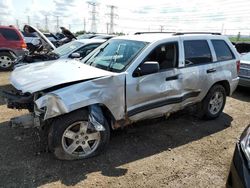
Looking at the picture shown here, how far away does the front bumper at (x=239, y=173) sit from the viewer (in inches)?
80.7

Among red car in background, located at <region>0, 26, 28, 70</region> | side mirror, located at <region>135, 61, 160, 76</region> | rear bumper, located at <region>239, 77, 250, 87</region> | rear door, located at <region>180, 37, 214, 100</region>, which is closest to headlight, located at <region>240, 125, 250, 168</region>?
side mirror, located at <region>135, 61, 160, 76</region>

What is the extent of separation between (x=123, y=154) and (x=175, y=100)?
1.42m

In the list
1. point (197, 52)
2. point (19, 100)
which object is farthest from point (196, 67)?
point (19, 100)

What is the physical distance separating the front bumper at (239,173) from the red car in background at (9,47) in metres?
10.1

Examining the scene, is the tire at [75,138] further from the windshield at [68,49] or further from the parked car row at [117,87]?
the windshield at [68,49]

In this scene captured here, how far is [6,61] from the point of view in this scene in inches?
429

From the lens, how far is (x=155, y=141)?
14.7 feet

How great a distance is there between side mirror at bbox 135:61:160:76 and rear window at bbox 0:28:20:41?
8640 mm

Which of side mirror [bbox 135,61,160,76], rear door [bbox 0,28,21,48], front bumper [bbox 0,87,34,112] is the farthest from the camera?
rear door [bbox 0,28,21,48]

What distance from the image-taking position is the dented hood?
3613 millimetres

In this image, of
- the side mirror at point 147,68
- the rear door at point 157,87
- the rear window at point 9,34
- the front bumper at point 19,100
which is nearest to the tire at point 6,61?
the rear window at point 9,34

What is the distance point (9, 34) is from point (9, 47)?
623 millimetres

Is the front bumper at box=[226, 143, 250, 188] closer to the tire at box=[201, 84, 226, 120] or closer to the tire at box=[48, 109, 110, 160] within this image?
the tire at box=[48, 109, 110, 160]

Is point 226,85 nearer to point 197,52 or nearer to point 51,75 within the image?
point 197,52
